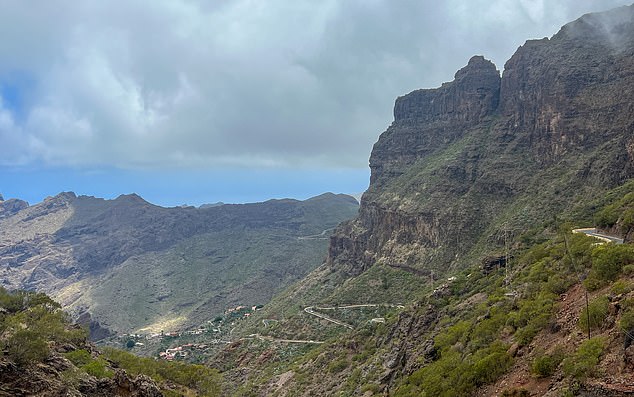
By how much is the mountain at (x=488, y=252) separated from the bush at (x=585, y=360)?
75 millimetres

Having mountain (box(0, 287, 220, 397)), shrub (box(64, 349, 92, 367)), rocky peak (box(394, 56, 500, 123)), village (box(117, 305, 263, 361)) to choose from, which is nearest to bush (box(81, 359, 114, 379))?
mountain (box(0, 287, 220, 397))

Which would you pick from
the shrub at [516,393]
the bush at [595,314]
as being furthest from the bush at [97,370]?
the bush at [595,314]

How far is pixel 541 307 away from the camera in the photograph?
26719 millimetres

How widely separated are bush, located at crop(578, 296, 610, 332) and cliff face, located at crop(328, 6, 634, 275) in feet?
162

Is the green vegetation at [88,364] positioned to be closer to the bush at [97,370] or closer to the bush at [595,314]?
the bush at [97,370]

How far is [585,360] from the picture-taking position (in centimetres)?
1880

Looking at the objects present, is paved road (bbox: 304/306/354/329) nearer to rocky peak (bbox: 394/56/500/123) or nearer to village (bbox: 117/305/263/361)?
village (bbox: 117/305/263/361)

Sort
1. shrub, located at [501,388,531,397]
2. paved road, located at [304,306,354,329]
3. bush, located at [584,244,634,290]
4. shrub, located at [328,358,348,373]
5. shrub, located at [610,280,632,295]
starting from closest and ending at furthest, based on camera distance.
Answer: shrub, located at [501,388,531,397] < shrub, located at [610,280,632,295] < bush, located at [584,244,634,290] < shrub, located at [328,358,348,373] < paved road, located at [304,306,354,329]

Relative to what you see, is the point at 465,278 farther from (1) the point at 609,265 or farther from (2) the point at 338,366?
(1) the point at 609,265

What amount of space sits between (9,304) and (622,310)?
170ft

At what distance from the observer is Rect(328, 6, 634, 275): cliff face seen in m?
75.7

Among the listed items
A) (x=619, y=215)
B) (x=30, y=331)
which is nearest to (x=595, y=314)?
(x=619, y=215)

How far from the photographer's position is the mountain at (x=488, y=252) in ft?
79.3

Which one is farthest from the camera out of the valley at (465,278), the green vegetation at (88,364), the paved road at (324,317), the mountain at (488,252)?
the paved road at (324,317)
